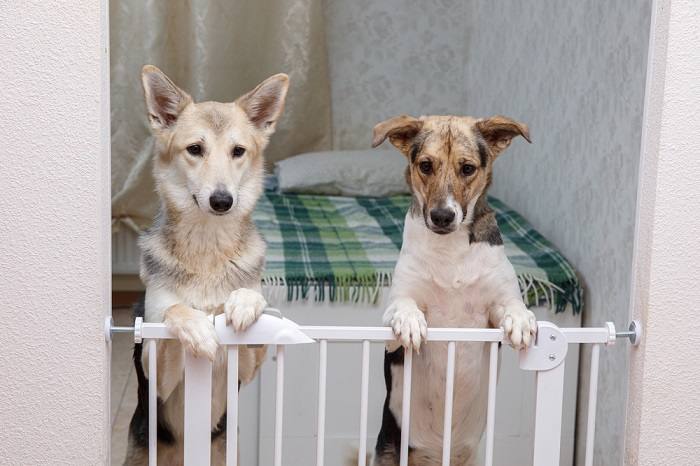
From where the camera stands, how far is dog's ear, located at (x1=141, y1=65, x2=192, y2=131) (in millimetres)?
2004

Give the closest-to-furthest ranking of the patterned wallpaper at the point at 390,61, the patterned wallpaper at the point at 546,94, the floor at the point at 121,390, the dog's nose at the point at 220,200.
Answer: the dog's nose at the point at 220,200 < the patterned wallpaper at the point at 546,94 < the floor at the point at 121,390 < the patterned wallpaper at the point at 390,61

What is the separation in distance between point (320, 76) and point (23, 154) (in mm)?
3412

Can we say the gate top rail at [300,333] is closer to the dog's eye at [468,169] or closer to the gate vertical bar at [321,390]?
the gate vertical bar at [321,390]

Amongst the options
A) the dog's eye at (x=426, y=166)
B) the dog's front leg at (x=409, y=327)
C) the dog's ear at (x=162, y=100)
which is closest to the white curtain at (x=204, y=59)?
the dog's ear at (x=162, y=100)

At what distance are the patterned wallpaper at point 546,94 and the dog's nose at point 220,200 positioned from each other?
1279 mm

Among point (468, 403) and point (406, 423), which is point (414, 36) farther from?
point (406, 423)

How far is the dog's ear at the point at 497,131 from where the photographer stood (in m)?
2.18

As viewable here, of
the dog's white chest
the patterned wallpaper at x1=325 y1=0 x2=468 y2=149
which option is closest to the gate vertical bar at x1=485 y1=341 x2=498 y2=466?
the dog's white chest

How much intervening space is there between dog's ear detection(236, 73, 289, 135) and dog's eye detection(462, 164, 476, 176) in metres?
0.45

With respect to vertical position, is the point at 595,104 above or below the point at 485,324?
above

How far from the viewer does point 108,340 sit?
1.70 metres

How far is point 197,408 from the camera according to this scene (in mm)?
1723

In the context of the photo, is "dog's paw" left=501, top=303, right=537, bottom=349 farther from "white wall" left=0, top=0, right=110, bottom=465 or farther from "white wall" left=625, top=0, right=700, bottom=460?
"white wall" left=0, top=0, right=110, bottom=465

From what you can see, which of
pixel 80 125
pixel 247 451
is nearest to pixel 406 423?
pixel 80 125
